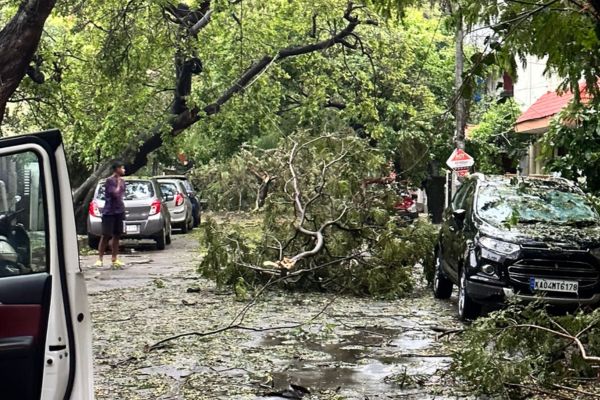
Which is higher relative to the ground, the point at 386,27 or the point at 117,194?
the point at 386,27

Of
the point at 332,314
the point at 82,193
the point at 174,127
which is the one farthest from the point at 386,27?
the point at 332,314

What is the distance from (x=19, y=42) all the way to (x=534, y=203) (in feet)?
22.2

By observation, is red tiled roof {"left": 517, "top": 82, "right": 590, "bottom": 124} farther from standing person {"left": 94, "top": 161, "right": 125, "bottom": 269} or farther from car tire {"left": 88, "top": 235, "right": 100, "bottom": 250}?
car tire {"left": 88, "top": 235, "right": 100, "bottom": 250}

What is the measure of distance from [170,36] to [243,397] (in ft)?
41.4

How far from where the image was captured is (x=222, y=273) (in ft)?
41.9

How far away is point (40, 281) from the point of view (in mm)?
3936

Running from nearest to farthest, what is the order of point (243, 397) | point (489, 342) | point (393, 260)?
point (243, 397), point (489, 342), point (393, 260)

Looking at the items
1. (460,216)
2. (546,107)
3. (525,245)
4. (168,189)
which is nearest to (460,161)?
(546,107)

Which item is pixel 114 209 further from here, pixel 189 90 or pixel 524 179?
pixel 524 179

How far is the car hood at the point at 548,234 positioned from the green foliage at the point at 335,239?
8.05 feet

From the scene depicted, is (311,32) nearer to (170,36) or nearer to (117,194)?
(170,36)

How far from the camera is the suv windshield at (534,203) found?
413 inches

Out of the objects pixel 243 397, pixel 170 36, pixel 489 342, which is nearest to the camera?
pixel 243 397

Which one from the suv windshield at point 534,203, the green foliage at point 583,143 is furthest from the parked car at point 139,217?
the suv windshield at point 534,203
